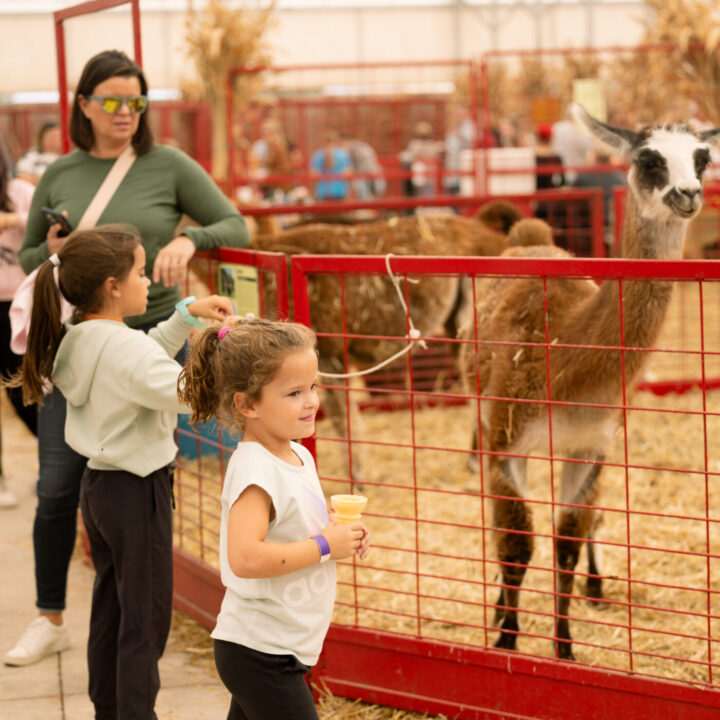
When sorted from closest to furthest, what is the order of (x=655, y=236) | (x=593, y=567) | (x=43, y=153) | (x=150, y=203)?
1. (x=150, y=203)
2. (x=655, y=236)
3. (x=593, y=567)
4. (x=43, y=153)

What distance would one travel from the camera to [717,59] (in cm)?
1007

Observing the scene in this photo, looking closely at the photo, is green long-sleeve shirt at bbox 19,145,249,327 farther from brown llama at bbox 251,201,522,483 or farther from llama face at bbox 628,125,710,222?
brown llama at bbox 251,201,522,483

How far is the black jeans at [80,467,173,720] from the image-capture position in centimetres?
312

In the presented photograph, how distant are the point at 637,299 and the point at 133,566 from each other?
Result: 1.91m

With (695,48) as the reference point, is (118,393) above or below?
below

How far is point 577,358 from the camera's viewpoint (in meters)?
3.90

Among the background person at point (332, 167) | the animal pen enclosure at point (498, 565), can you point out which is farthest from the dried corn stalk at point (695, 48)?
the background person at point (332, 167)

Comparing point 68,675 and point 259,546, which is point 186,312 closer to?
point 259,546

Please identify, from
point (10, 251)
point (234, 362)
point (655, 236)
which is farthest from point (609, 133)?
point (10, 251)

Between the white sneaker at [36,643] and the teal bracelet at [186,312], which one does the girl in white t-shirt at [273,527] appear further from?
the white sneaker at [36,643]

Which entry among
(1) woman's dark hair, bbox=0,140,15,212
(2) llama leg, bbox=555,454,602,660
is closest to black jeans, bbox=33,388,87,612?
(2) llama leg, bbox=555,454,602,660

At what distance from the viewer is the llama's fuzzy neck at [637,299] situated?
3.77 meters

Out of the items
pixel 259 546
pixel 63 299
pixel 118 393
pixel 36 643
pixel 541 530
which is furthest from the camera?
pixel 541 530

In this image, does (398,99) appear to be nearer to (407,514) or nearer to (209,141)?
(209,141)
